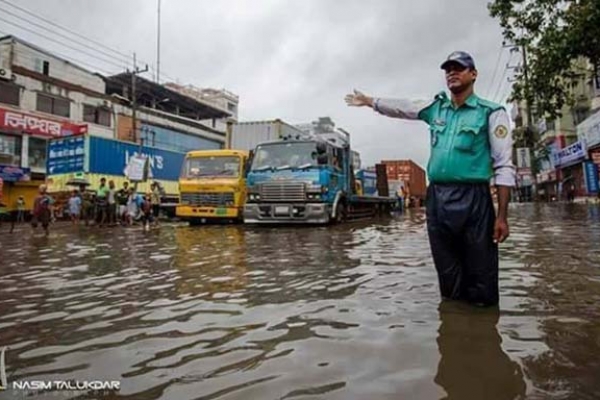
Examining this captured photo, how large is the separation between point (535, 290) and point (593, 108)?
1377 inches

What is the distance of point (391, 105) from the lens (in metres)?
3.80

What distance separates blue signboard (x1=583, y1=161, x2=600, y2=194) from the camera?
32062 mm

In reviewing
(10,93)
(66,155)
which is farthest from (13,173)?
(66,155)

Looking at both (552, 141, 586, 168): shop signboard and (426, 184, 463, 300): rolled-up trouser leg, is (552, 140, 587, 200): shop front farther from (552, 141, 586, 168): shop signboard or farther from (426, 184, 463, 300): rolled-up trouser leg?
(426, 184, 463, 300): rolled-up trouser leg

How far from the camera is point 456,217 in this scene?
11.0ft

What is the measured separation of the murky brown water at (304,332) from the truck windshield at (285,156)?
24.7 feet

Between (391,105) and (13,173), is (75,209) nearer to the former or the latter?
(13,173)

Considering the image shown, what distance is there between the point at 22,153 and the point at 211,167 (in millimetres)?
18848

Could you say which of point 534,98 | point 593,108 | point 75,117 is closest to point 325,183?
point 534,98

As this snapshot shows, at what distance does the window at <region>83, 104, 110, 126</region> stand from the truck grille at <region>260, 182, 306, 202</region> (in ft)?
82.8

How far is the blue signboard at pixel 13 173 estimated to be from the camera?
2610 centimetres

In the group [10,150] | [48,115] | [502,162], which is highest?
[48,115]

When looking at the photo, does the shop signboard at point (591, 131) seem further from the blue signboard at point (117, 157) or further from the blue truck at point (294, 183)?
the blue signboard at point (117, 157)

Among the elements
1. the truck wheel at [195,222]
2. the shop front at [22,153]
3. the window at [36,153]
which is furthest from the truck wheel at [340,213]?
the window at [36,153]
